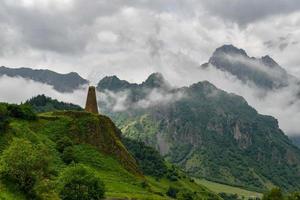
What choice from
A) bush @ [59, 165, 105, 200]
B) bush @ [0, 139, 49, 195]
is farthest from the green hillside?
bush @ [0, 139, 49, 195]

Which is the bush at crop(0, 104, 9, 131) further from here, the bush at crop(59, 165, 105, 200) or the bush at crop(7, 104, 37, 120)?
the bush at crop(59, 165, 105, 200)

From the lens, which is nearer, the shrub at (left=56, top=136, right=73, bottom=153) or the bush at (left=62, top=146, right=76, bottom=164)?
the bush at (left=62, top=146, right=76, bottom=164)

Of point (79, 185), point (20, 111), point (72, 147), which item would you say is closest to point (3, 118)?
point (20, 111)

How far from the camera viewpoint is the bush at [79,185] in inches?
4850

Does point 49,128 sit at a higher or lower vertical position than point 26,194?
higher

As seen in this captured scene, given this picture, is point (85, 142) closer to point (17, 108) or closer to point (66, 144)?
point (66, 144)

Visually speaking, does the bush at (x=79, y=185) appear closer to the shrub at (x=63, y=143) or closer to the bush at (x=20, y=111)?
the shrub at (x=63, y=143)

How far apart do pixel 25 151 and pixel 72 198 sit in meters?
24.2

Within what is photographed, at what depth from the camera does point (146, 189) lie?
7677 inches

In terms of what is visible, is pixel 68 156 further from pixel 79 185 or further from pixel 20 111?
pixel 79 185

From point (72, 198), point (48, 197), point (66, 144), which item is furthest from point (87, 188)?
point (66, 144)

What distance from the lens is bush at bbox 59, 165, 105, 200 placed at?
12319cm

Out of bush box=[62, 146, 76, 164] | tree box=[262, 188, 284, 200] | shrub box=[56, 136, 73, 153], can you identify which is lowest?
tree box=[262, 188, 284, 200]

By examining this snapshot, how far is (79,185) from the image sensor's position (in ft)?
411
